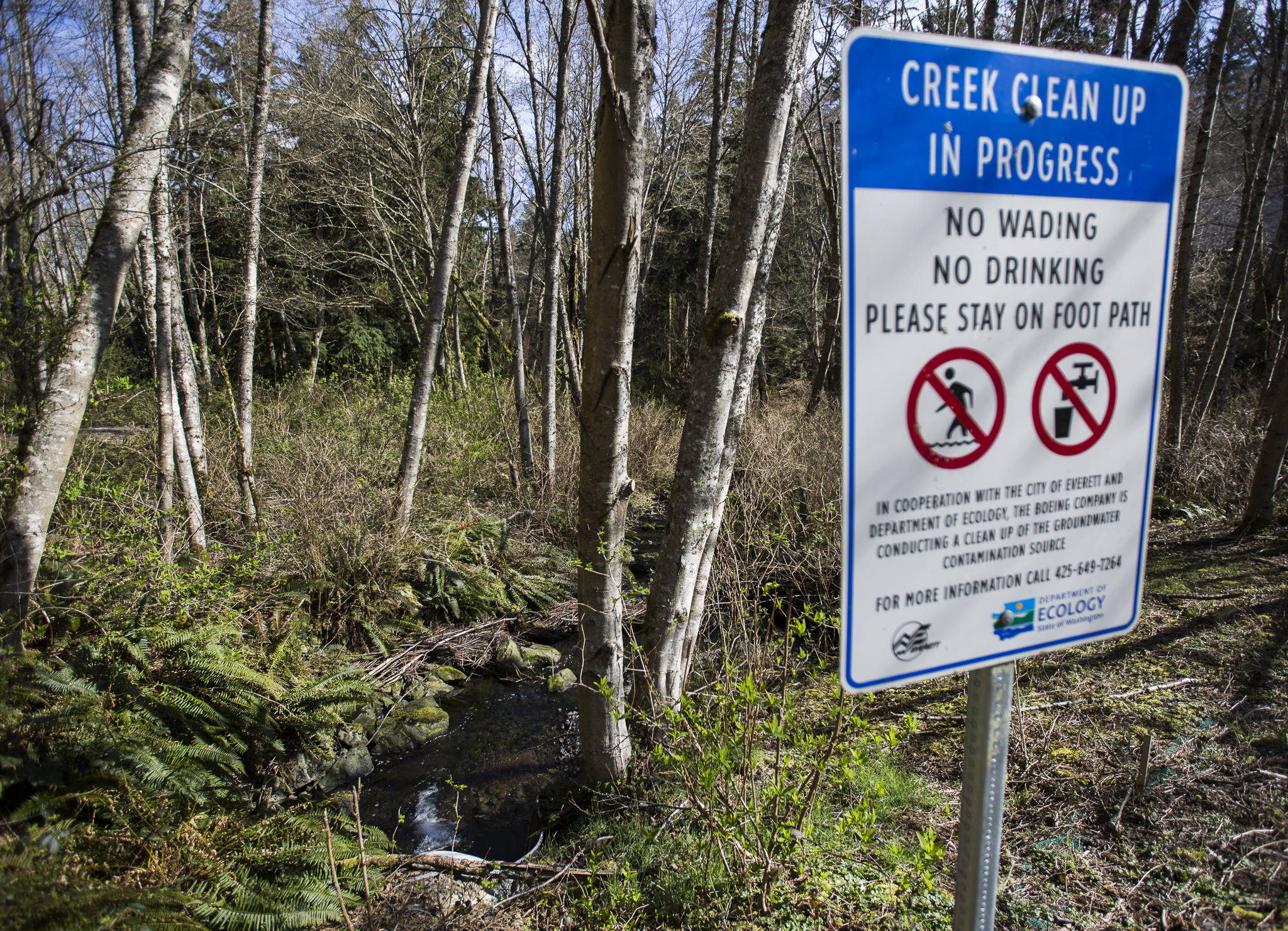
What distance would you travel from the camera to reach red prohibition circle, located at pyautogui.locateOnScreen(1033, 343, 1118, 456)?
1053 millimetres

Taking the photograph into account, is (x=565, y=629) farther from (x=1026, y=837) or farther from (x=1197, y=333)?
(x=1197, y=333)

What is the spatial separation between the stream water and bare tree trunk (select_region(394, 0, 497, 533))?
2.34 metres

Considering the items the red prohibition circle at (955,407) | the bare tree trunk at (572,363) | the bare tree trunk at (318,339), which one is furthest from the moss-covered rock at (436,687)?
the bare tree trunk at (318,339)

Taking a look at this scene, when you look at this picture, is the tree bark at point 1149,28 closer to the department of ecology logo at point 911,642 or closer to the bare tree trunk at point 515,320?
the bare tree trunk at point 515,320

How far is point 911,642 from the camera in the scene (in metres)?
1.01

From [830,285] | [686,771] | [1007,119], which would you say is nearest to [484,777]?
[686,771]

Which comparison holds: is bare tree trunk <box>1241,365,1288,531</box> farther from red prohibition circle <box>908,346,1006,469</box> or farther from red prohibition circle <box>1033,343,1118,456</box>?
red prohibition circle <box>908,346,1006,469</box>

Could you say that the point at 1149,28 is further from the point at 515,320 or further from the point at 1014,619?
the point at 1014,619

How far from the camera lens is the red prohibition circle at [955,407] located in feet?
3.23

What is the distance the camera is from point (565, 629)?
24.3 ft

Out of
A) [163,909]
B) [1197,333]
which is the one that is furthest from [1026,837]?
[1197,333]

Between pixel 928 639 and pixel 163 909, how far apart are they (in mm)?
2785

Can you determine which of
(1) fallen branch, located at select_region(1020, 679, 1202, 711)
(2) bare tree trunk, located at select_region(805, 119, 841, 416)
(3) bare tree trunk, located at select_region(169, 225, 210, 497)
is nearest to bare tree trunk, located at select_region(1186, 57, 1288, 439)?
(2) bare tree trunk, located at select_region(805, 119, 841, 416)

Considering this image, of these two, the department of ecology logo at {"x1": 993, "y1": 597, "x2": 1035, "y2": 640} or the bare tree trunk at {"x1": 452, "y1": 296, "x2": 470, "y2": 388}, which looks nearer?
the department of ecology logo at {"x1": 993, "y1": 597, "x2": 1035, "y2": 640}
